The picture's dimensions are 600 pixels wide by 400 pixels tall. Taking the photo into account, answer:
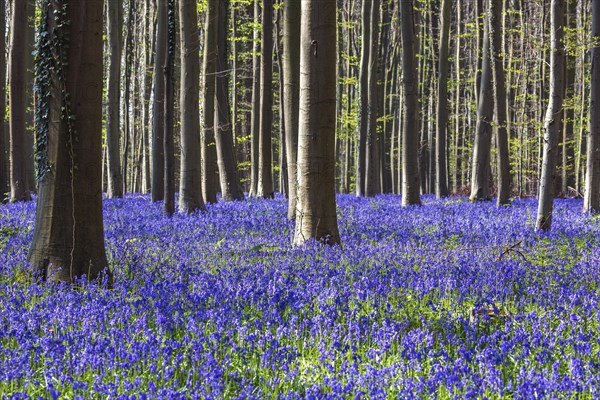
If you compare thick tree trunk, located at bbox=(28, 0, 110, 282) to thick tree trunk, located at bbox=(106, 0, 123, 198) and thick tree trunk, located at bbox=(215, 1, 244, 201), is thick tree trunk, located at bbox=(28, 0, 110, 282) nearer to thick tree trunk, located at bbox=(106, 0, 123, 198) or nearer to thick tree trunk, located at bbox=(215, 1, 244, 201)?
thick tree trunk, located at bbox=(106, 0, 123, 198)

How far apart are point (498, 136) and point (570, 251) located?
9.98m

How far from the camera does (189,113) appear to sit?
14.7 meters

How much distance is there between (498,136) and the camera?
18.6 m

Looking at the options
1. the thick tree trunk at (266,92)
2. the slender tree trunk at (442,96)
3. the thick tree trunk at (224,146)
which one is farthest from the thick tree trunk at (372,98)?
the thick tree trunk at (224,146)

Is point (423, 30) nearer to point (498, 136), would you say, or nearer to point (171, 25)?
point (498, 136)

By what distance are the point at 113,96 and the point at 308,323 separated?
712 inches

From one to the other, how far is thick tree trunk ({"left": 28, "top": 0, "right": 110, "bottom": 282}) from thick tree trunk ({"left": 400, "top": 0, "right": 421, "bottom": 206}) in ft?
42.4

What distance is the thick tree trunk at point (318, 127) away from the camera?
935cm

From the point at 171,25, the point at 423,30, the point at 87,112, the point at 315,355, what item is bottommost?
the point at 315,355

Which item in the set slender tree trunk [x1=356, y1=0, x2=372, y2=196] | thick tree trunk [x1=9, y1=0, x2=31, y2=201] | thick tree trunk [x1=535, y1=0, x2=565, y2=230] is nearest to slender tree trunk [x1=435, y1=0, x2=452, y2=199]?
slender tree trunk [x1=356, y1=0, x2=372, y2=196]

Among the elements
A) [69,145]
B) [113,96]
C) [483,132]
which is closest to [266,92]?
[113,96]

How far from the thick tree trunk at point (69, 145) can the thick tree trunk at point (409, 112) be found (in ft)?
42.4

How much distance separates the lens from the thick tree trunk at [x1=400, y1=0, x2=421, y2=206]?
18.5 meters

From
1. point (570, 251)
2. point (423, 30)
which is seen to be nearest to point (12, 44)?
point (570, 251)
